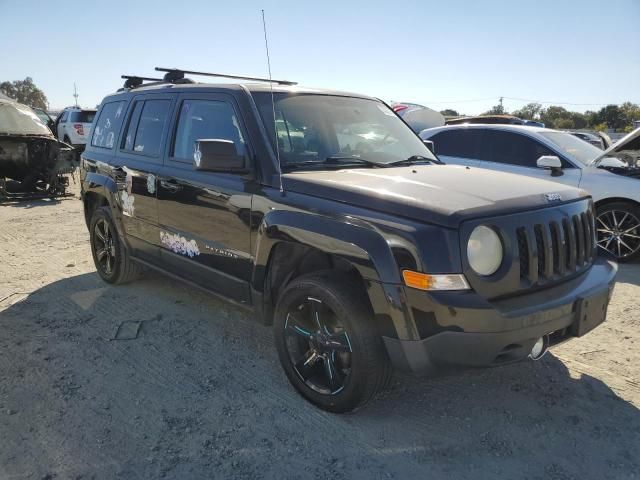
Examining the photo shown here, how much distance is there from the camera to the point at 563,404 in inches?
122

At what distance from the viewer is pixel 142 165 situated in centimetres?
430

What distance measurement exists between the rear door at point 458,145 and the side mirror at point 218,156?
476cm

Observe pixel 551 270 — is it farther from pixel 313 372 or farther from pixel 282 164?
pixel 282 164

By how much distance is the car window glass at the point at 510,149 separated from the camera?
6797mm

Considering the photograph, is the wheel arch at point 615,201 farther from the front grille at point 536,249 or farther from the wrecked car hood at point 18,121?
the wrecked car hood at point 18,121

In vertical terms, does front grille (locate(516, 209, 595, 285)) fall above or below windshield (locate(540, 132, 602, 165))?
below

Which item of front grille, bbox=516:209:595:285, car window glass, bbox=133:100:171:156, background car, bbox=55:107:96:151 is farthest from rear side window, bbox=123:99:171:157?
background car, bbox=55:107:96:151

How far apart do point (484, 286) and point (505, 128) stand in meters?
5.34

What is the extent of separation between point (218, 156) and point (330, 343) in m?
1.31

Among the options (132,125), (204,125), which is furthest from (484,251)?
(132,125)

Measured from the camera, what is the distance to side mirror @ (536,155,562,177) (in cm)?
625

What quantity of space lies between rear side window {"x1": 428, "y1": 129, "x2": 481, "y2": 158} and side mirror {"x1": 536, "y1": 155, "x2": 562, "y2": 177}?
113cm

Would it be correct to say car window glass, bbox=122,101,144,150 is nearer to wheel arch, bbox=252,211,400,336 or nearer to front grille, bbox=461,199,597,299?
wheel arch, bbox=252,211,400,336

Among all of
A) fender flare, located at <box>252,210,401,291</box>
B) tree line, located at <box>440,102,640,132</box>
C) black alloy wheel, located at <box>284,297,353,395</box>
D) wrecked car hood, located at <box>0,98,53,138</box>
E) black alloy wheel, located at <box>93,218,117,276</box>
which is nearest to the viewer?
fender flare, located at <box>252,210,401,291</box>
